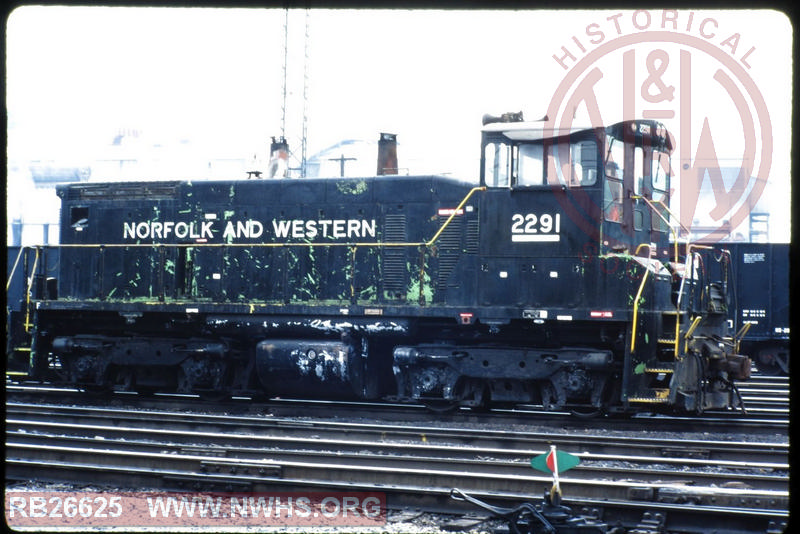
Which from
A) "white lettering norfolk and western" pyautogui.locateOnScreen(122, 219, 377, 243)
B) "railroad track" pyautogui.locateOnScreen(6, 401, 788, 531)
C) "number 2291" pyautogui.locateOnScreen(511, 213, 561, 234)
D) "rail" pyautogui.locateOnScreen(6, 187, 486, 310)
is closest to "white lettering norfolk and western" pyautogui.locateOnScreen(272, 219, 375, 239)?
"white lettering norfolk and western" pyautogui.locateOnScreen(122, 219, 377, 243)

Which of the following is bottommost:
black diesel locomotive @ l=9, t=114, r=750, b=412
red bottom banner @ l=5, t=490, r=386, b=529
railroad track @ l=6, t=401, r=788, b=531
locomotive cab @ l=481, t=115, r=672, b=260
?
red bottom banner @ l=5, t=490, r=386, b=529

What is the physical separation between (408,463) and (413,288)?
14.1ft

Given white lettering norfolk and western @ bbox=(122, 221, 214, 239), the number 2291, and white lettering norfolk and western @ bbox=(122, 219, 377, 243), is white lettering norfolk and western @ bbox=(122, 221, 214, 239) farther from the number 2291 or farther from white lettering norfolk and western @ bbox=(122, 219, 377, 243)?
the number 2291

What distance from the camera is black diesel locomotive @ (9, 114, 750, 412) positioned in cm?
1108

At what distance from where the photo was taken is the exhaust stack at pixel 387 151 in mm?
13297

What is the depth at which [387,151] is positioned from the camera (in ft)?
43.9

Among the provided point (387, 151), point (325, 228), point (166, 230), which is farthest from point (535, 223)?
point (166, 230)

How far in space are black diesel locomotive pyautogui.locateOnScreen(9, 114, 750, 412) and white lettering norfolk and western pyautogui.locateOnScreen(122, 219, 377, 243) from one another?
26mm

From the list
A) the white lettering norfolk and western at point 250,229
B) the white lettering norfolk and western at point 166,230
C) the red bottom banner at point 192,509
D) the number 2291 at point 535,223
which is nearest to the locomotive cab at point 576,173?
the number 2291 at point 535,223

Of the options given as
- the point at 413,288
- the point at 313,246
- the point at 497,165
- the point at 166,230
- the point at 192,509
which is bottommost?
the point at 192,509

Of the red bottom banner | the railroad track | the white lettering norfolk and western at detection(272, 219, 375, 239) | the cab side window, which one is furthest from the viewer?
the white lettering norfolk and western at detection(272, 219, 375, 239)

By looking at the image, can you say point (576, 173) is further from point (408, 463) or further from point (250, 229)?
point (250, 229)

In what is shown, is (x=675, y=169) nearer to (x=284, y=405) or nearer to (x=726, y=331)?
(x=726, y=331)

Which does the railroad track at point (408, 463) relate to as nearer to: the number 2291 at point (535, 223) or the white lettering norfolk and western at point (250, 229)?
the number 2291 at point (535, 223)
